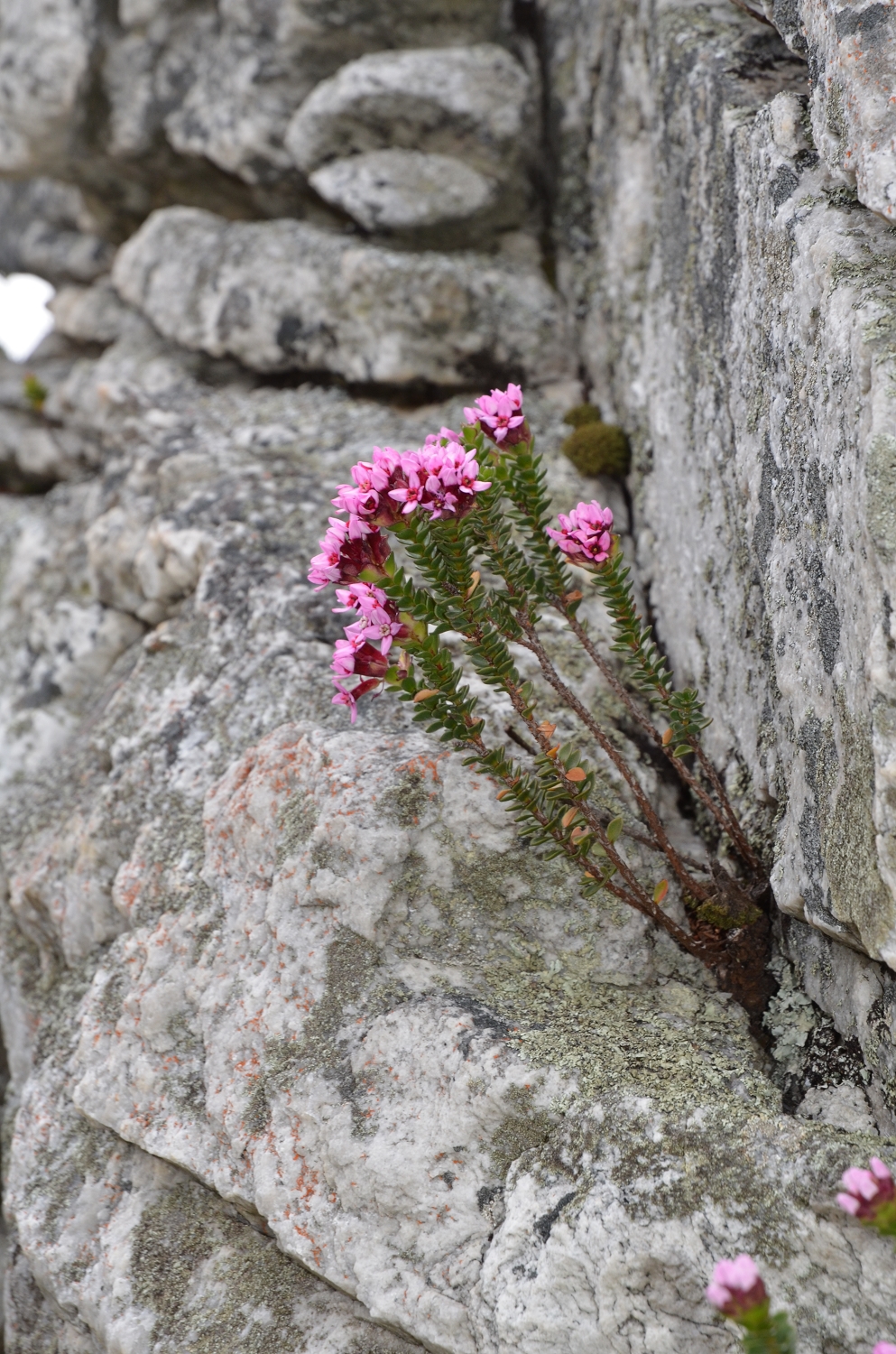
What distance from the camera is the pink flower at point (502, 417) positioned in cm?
367

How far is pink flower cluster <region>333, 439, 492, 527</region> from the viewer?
3.28 m

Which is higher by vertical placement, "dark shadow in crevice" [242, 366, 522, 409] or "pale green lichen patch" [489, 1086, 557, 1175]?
"dark shadow in crevice" [242, 366, 522, 409]

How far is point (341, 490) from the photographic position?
11.0ft

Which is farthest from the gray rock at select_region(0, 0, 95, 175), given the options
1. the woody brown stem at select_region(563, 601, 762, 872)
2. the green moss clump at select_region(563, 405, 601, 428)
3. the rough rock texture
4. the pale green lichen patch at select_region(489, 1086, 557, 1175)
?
the pale green lichen patch at select_region(489, 1086, 557, 1175)

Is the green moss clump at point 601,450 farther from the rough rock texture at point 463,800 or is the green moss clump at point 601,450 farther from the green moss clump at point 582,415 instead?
the green moss clump at point 582,415

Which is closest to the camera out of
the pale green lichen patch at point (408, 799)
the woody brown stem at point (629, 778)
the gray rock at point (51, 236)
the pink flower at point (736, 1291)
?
the pink flower at point (736, 1291)

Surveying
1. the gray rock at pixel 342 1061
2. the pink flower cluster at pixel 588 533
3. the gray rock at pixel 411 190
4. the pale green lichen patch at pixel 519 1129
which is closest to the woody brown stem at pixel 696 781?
the pink flower cluster at pixel 588 533

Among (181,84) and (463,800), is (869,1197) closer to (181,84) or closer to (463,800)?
(463,800)

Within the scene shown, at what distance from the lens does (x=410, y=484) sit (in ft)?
10.9

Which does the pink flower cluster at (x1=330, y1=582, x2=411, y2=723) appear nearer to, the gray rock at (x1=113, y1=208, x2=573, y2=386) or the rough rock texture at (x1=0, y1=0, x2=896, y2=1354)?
the rough rock texture at (x1=0, y1=0, x2=896, y2=1354)

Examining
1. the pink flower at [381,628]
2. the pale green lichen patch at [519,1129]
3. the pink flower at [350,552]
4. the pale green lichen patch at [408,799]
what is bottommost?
the pale green lichen patch at [519,1129]

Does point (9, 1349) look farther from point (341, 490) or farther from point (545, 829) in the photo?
point (341, 490)

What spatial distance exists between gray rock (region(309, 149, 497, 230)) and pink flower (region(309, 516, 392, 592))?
459cm

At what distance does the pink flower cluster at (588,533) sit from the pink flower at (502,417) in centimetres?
39
